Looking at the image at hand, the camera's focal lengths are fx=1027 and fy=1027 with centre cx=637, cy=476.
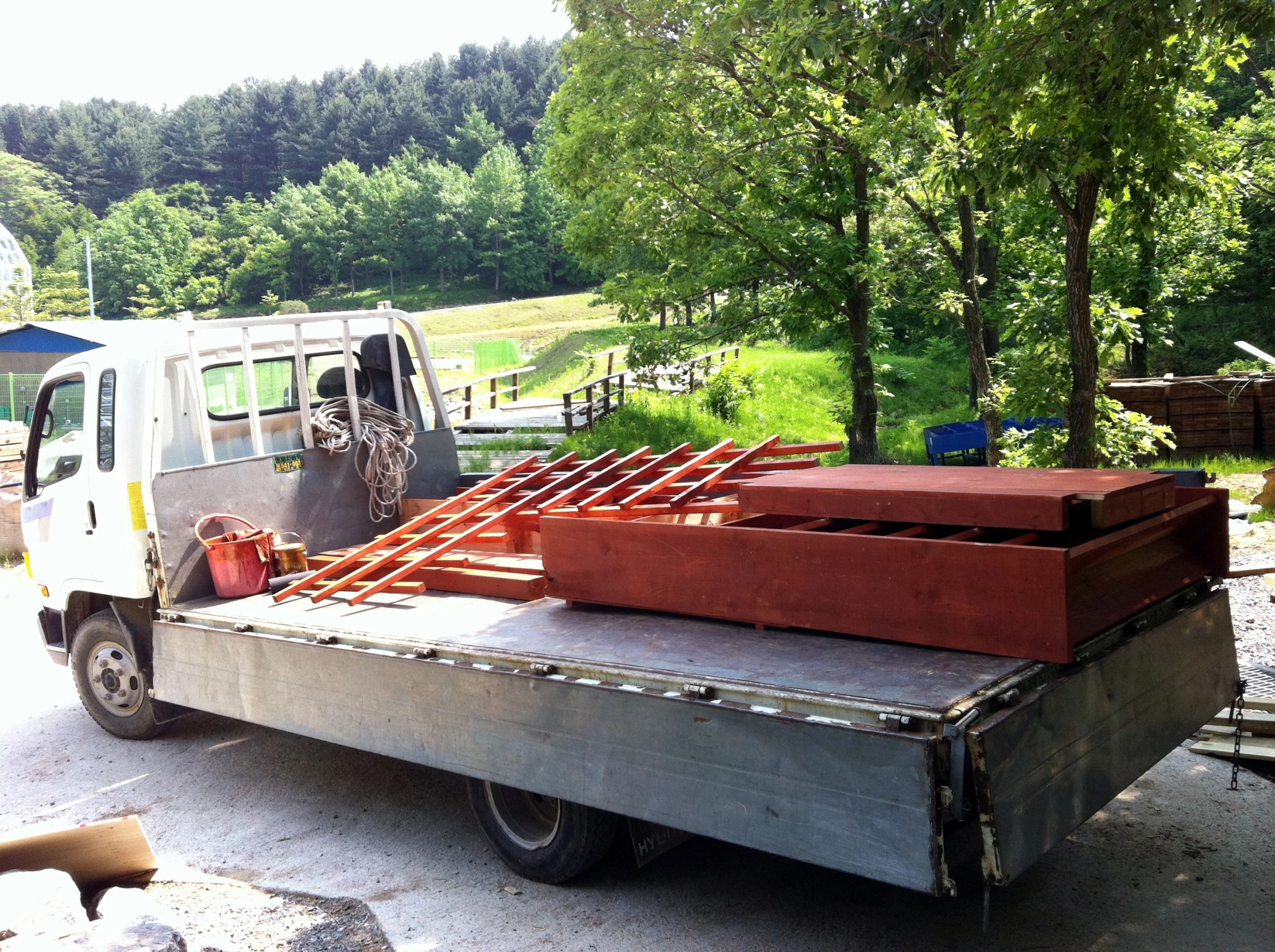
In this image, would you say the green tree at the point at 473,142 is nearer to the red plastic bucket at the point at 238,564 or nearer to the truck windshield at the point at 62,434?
the truck windshield at the point at 62,434

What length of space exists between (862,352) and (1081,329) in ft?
26.3

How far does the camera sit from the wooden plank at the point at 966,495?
12.4ft

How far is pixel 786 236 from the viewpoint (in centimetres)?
1516

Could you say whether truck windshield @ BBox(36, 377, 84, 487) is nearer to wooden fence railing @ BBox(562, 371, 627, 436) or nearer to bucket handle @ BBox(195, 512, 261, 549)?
bucket handle @ BBox(195, 512, 261, 549)

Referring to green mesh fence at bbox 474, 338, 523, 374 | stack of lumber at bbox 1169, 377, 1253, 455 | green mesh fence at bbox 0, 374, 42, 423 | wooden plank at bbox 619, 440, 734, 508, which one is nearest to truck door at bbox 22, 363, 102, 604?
wooden plank at bbox 619, 440, 734, 508

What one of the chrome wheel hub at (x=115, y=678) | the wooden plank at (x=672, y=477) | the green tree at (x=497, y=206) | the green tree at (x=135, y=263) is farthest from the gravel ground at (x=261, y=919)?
the green tree at (x=135, y=263)

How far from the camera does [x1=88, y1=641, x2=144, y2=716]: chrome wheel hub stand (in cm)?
676

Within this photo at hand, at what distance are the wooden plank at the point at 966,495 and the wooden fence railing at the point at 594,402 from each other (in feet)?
49.5

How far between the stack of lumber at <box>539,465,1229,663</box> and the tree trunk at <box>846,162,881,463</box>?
10.6m

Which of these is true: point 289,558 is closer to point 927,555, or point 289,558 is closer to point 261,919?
point 261,919


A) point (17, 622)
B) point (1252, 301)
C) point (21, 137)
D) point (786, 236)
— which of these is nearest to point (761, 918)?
point (17, 622)

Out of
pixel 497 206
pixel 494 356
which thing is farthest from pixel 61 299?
pixel 494 356

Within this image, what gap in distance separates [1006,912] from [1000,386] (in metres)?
6.63

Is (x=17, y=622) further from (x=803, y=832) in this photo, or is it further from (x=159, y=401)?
(x=803, y=832)
